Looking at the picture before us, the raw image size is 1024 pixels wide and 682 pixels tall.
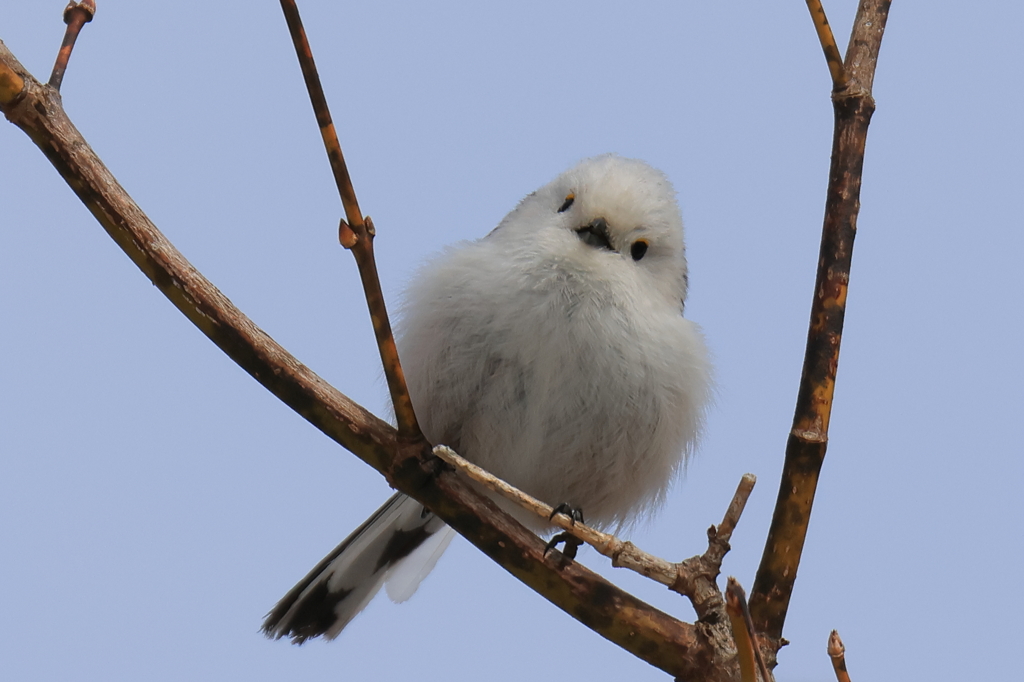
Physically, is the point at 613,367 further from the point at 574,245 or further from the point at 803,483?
the point at 803,483

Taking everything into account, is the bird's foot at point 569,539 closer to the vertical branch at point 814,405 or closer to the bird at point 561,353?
the bird at point 561,353

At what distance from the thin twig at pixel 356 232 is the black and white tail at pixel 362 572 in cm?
73

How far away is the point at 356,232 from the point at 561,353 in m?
0.65

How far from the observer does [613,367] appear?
2080 mm

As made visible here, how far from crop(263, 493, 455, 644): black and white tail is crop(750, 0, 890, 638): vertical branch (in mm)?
974

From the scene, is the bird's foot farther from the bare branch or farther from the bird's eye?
the bird's eye

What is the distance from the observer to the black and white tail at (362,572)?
2371mm

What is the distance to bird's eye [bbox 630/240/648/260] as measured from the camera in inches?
87.2

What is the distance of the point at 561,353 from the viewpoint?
2.05 metres

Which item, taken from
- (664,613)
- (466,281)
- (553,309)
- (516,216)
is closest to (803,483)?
(664,613)

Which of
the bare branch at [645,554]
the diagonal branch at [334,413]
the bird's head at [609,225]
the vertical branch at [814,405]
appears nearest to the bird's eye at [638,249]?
the bird's head at [609,225]

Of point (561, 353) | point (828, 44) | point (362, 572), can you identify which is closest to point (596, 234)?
point (561, 353)

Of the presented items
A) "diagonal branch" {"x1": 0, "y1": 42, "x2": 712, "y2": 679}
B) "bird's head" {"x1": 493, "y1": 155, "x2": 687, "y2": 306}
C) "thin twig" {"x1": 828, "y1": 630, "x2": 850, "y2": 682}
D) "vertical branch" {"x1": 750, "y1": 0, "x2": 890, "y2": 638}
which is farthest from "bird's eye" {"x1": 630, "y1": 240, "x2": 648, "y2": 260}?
"thin twig" {"x1": 828, "y1": 630, "x2": 850, "y2": 682}

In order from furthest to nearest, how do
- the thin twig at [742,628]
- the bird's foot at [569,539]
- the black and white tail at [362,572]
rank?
the black and white tail at [362,572] < the bird's foot at [569,539] < the thin twig at [742,628]
